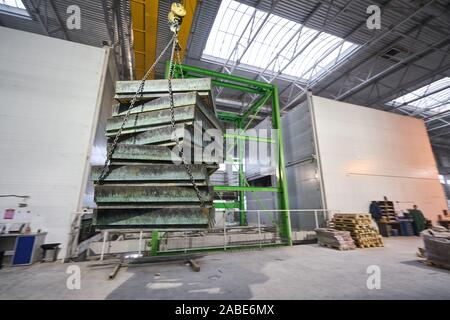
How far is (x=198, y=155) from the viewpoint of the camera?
243 cm

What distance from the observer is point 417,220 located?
12.2 metres

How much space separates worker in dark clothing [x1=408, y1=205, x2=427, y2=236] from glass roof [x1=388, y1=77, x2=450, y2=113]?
9.82 metres

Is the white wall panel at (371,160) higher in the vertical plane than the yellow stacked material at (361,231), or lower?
higher

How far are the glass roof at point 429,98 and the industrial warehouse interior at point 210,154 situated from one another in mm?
160

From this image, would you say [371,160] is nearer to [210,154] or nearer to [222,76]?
[222,76]

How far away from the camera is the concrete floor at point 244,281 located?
364cm

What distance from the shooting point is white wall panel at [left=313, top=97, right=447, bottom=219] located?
11.7m

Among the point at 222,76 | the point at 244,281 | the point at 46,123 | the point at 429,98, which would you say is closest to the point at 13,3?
the point at 46,123

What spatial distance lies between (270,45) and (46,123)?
12338 millimetres

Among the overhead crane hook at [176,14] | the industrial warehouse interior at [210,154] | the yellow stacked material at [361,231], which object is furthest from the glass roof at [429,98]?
the overhead crane hook at [176,14]

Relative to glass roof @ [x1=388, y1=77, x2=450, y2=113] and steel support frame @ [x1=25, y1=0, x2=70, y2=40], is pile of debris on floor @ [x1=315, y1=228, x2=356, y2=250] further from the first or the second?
steel support frame @ [x1=25, y1=0, x2=70, y2=40]

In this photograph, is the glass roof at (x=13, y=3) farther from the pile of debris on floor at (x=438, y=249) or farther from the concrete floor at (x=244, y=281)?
the pile of debris on floor at (x=438, y=249)

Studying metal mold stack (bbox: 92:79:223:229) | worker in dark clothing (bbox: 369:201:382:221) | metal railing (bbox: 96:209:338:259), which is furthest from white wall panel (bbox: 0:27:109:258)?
worker in dark clothing (bbox: 369:201:382:221)
